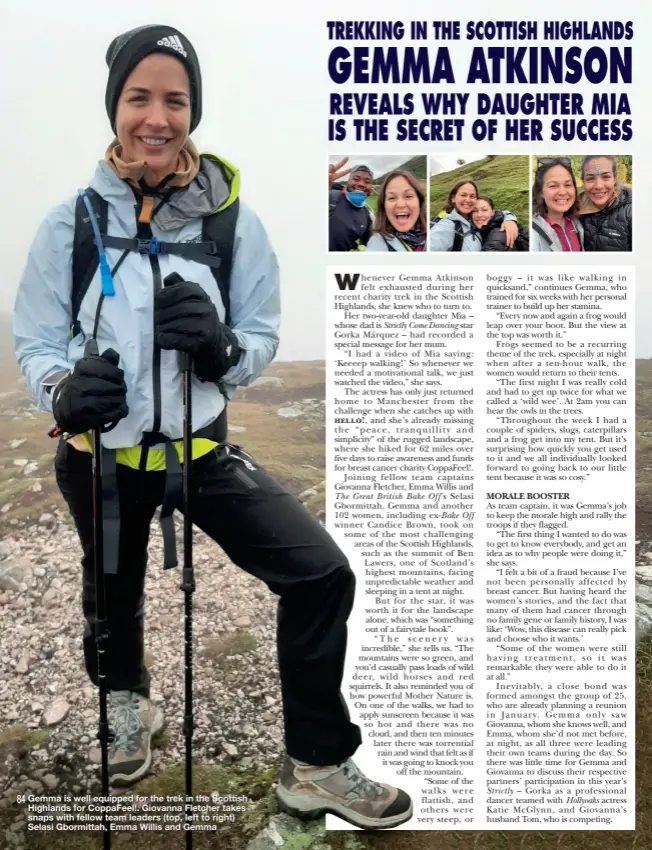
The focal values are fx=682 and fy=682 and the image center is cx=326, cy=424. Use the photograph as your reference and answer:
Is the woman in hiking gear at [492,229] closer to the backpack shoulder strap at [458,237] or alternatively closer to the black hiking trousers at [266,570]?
the backpack shoulder strap at [458,237]

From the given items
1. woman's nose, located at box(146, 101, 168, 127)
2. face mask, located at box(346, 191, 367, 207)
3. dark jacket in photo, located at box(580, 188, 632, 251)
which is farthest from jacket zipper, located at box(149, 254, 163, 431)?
dark jacket in photo, located at box(580, 188, 632, 251)

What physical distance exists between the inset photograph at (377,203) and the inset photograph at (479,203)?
0.26ft

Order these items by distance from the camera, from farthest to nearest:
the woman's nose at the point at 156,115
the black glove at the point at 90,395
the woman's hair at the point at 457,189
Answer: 1. the woman's hair at the point at 457,189
2. the woman's nose at the point at 156,115
3. the black glove at the point at 90,395

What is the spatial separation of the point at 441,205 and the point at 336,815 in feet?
10.5

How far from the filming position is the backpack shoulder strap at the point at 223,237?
3.24 meters

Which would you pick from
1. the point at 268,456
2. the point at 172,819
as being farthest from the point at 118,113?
the point at 172,819

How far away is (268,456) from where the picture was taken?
402cm

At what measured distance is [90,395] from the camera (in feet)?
9.55

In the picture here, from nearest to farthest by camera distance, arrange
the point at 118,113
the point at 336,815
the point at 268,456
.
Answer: the point at 118,113, the point at 336,815, the point at 268,456

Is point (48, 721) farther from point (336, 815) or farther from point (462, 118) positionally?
point (462, 118)

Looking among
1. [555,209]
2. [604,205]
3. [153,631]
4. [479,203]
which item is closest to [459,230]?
[479,203]

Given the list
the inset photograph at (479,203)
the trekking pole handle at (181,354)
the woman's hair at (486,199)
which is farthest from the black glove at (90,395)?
the woman's hair at (486,199)

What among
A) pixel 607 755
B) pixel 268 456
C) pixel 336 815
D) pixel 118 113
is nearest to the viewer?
pixel 118 113

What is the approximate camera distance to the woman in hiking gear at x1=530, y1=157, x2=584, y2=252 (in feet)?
11.8
